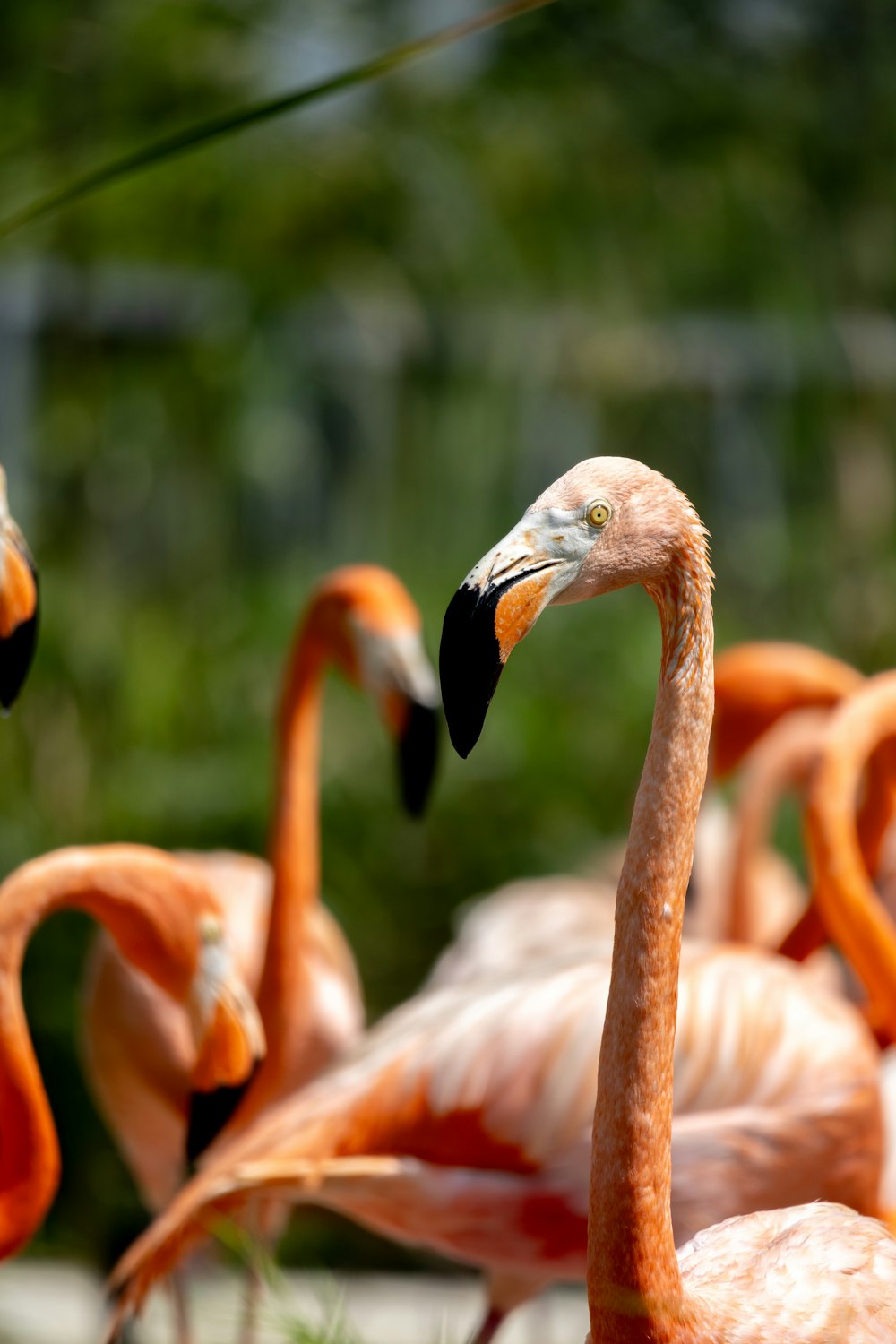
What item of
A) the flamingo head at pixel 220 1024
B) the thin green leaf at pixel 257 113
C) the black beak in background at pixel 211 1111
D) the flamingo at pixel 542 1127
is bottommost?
the flamingo at pixel 542 1127

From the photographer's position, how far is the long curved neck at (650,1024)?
150 centimetres

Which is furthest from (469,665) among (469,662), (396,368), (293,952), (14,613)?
(396,368)

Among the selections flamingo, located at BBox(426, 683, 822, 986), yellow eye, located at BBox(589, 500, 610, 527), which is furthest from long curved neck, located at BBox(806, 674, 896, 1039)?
yellow eye, located at BBox(589, 500, 610, 527)

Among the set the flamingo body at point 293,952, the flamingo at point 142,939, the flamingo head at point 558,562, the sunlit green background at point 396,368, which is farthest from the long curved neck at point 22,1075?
the sunlit green background at point 396,368

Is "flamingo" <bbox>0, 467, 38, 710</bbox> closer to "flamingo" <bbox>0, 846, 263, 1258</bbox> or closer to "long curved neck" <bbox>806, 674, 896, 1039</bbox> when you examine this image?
"flamingo" <bbox>0, 846, 263, 1258</bbox>

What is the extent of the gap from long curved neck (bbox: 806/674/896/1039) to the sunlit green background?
81.9 inches

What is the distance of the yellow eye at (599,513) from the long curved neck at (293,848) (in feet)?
5.17

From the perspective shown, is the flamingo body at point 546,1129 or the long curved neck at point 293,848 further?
the long curved neck at point 293,848

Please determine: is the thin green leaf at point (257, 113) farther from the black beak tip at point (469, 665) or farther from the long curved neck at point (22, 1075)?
the long curved neck at point (22, 1075)

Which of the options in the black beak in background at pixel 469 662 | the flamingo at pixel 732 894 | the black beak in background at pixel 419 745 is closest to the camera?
the black beak in background at pixel 469 662

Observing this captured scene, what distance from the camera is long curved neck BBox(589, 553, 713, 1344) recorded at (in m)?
1.50

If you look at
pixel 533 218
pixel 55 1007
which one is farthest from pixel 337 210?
pixel 55 1007

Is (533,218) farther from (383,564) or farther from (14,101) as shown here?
(14,101)

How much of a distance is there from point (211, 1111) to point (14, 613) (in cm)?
79
